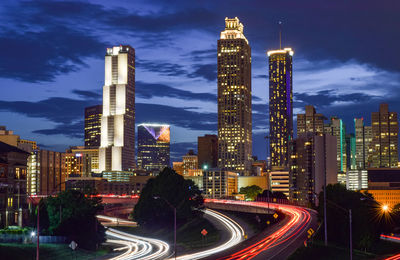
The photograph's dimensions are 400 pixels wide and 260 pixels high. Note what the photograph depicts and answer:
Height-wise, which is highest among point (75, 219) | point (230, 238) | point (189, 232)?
point (75, 219)

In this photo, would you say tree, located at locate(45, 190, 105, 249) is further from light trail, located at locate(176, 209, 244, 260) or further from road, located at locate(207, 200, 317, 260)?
road, located at locate(207, 200, 317, 260)

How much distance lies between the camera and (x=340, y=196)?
121750 mm

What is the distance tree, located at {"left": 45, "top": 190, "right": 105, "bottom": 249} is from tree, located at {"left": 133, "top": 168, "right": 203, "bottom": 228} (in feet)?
98.9

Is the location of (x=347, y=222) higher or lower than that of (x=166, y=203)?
lower

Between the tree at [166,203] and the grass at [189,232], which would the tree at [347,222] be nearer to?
the grass at [189,232]

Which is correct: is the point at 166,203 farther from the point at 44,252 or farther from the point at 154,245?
the point at 44,252

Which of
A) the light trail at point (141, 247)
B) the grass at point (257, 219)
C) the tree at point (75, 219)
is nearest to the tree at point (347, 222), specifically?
the grass at point (257, 219)

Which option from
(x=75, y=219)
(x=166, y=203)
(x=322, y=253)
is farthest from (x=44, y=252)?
(x=166, y=203)

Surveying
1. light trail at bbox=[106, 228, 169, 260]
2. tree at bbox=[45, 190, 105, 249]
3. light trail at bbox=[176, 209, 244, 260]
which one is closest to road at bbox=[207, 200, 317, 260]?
light trail at bbox=[176, 209, 244, 260]

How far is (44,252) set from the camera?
292ft

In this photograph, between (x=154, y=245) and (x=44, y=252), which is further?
(x=154, y=245)

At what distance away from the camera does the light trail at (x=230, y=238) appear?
92062 millimetres

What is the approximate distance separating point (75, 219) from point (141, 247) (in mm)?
13649

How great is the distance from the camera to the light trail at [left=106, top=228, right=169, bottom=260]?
9619 centimetres
